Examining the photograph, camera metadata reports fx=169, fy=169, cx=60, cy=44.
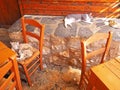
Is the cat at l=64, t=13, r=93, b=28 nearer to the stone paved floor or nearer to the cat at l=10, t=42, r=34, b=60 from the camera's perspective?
the stone paved floor

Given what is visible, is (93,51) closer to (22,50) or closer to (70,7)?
(22,50)

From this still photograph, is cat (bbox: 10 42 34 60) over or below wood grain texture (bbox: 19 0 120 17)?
below

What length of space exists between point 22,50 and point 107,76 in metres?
1.28

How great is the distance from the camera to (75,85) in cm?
236

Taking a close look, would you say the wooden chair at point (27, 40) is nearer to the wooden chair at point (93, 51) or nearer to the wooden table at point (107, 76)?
the wooden chair at point (93, 51)

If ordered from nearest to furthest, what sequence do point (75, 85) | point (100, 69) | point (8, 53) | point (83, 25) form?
1. point (100, 69)
2. point (8, 53)
3. point (75, 85)
4. point (83, 25)

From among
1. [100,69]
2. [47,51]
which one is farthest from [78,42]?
[100,69]

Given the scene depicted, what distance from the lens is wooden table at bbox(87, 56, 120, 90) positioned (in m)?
1.34

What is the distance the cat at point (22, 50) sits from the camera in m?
2.22

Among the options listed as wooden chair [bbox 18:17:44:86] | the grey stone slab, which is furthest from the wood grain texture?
wooden chair [bbox 18:17:44:86]

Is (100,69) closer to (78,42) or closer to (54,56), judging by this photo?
(78,42)

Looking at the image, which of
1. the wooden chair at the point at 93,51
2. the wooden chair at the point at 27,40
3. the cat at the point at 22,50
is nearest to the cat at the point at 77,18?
the wooden chair at the point at 27,40

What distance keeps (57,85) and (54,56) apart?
0.47 metres

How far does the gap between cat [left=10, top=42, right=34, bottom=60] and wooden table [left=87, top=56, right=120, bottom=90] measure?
101 centimetres
